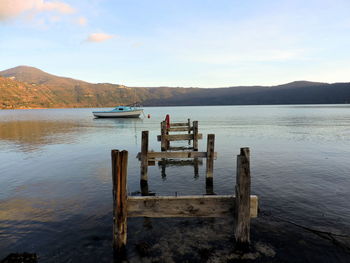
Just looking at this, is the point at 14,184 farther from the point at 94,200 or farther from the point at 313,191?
the point at 313,191

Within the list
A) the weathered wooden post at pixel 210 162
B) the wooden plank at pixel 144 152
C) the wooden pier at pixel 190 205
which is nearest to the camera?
the wooden pier at pixel 190 205

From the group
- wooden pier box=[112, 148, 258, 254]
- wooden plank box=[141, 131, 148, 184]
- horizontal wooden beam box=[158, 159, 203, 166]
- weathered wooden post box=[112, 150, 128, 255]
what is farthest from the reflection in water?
wooden pier box=[112, 148, 258, 254]

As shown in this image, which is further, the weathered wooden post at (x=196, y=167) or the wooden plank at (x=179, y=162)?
the wooden plank at (x=179, y=162)

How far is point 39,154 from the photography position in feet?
66.9

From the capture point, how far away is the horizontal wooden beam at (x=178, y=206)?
224 inches

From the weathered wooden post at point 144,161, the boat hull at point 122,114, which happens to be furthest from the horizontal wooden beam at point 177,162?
the boat hull at point 122,114

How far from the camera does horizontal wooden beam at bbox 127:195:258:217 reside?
18.6 feet

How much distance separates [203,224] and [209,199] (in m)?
2.45

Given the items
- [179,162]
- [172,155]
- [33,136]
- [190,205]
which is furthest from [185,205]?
[33,136]

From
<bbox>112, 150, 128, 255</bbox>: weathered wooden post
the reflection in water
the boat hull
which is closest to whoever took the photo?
<bbox>112, 150, 128, 255</bbox>: weathered wooden post

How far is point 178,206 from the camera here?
18.8 feet

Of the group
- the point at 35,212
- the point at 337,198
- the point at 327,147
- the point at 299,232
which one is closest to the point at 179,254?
the point at 299,232

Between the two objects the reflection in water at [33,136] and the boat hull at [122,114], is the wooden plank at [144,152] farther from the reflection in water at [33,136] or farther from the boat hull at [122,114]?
the boat hull at [122,114]

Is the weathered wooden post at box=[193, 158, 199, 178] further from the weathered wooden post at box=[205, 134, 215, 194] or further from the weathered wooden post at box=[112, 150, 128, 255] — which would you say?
the weathered wooden post at box=[112, 150, 128, 255]
